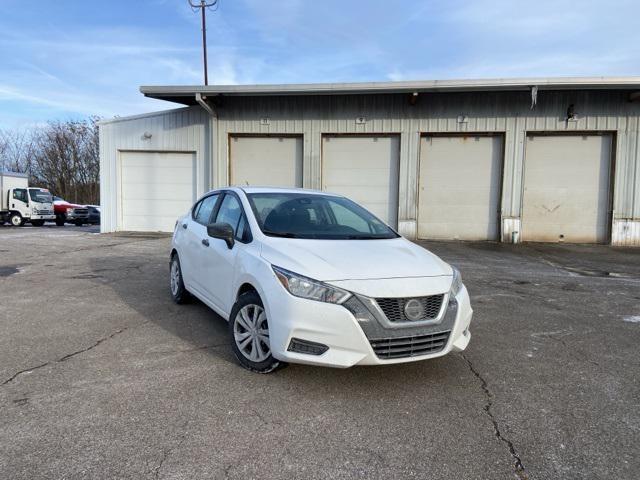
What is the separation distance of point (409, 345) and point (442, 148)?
12.0 metres

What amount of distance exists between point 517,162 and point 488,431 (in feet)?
41.0

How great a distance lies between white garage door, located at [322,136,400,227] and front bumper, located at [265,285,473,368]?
11.4 metres

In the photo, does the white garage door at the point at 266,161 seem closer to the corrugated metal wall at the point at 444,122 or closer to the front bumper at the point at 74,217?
the corrugated metal wall at the point at 444,122

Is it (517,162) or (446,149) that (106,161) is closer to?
(446,149)

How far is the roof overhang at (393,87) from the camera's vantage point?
12.6 m

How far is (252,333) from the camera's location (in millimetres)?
3641

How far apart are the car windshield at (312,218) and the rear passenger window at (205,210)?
838 millimetres

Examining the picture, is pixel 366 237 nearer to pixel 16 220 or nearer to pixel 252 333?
pixel 252 333

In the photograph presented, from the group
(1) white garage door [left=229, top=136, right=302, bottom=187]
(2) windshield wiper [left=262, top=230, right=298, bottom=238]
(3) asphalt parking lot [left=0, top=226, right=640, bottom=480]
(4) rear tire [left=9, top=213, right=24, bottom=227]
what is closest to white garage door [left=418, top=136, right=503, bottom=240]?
(1) white garage door [left=229, top=136, right=302, bottom=187]

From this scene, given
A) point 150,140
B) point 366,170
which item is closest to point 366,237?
point 366,170

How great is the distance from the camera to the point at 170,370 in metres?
3.73

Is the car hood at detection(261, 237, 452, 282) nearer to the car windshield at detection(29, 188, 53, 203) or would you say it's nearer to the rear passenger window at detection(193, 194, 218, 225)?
the rear passenger window at detection(193, 194, 218, 225)

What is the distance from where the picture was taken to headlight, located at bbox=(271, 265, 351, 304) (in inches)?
124

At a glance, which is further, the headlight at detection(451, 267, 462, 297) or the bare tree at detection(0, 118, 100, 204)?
the bare tree at detection(0, 118, 100, 204)
